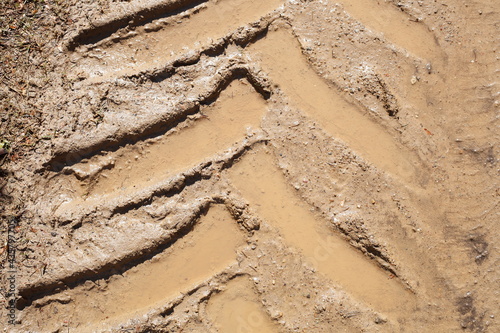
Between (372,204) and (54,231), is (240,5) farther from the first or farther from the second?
(54,231)

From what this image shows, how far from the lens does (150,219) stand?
3.37 meters

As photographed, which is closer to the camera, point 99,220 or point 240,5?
point 99,220

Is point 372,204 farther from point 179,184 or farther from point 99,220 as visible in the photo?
point 99,220

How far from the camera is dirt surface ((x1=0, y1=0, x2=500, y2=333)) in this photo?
10.9ft

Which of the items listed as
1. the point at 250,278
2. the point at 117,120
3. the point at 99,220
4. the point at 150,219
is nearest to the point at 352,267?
the point at 250,278

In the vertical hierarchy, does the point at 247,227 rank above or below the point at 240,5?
below

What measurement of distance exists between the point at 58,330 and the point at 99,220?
3.21ft

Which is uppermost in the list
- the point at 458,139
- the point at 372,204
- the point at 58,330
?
the point at 458,139

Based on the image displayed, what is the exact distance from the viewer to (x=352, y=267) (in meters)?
3.36

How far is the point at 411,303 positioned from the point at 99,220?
2.73 metres

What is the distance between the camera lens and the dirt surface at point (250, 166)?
3.32 m

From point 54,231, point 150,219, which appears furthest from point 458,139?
point 54,231

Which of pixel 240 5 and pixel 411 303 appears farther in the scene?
pixel 240 5

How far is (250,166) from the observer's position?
3469mm
